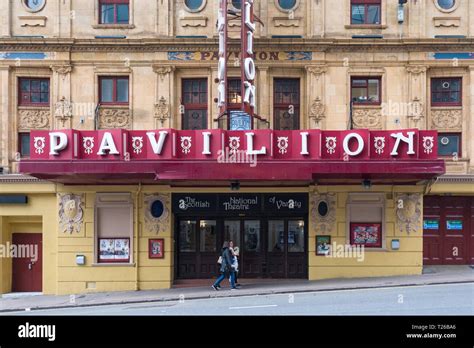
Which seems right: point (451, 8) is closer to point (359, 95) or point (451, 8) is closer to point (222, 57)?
point (359, 95)

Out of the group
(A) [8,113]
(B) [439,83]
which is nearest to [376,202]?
(B) [439,83]

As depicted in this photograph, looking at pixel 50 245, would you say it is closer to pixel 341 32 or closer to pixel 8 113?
pixel 8 113

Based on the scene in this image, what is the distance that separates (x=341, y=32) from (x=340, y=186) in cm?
619

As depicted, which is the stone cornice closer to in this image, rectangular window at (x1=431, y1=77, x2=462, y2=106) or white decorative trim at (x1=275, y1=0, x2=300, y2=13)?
rectangular window at (x1=431, y1=77, x2=462, y2=106)

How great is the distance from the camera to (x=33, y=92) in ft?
75.6

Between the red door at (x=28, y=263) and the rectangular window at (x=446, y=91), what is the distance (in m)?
17.0

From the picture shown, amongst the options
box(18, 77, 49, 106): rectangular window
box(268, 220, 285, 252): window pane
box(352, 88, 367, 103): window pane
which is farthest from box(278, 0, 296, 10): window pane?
box(18, 77, 49, 106): rectangular window

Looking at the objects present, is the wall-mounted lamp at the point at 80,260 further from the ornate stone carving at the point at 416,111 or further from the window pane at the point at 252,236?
the ornate stone carving at the point at 416,111

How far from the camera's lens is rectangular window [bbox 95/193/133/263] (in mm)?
22203

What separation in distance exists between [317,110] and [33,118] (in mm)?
11405

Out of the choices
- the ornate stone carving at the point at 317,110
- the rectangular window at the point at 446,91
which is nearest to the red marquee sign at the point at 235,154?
the ornate stone carving at the point at 317,110

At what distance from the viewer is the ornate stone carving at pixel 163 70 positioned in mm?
22688

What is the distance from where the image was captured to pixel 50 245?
73.7ft

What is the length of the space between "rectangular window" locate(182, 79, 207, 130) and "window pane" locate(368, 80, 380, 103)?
6647 mm
